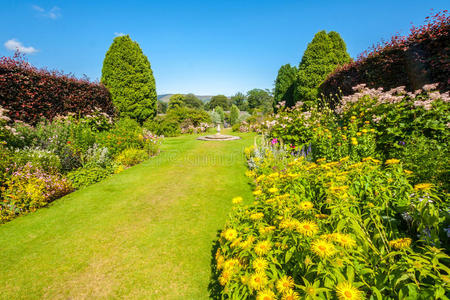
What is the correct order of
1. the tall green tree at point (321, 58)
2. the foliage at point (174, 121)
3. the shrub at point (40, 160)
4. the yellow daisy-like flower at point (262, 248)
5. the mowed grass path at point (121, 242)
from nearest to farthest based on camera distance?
1. the yellow daisy-like flower at point (262, 248)
2. the mowed grass path at point (121, 242)
3. the shrub at point (40, 160)
4. the tall green tree at point (321, 58)
5. the foliage at point (174, 121)

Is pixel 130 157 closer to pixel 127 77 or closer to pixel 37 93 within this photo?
pixel 37 93

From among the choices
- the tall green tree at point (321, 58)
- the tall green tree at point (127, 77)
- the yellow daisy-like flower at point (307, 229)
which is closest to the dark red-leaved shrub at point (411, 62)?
the tall green tree at point (321, 58)

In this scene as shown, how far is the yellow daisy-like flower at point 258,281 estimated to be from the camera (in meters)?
1.49

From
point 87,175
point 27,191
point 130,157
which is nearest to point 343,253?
point 27,191

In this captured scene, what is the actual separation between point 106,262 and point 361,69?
10.3m

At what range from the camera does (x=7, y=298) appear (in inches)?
100

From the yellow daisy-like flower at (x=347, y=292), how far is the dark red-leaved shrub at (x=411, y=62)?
7025 mm

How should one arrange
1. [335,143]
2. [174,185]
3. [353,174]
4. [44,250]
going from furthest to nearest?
1. [174,185]
2. [335,143]
3. [44,250]
4. [353,174]

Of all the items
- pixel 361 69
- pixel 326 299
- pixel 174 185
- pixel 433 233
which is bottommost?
pixel 174 185

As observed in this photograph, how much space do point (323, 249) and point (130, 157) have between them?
792 centimetres

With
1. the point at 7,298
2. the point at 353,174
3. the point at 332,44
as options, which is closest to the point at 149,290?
the point at 7,298

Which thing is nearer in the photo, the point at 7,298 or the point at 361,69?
the point at 7,298

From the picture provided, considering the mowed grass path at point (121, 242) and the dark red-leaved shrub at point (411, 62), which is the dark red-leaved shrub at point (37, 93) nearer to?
the mowed grass path at point (121, 242)

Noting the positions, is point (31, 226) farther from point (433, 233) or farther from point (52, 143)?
point (433, 233)
